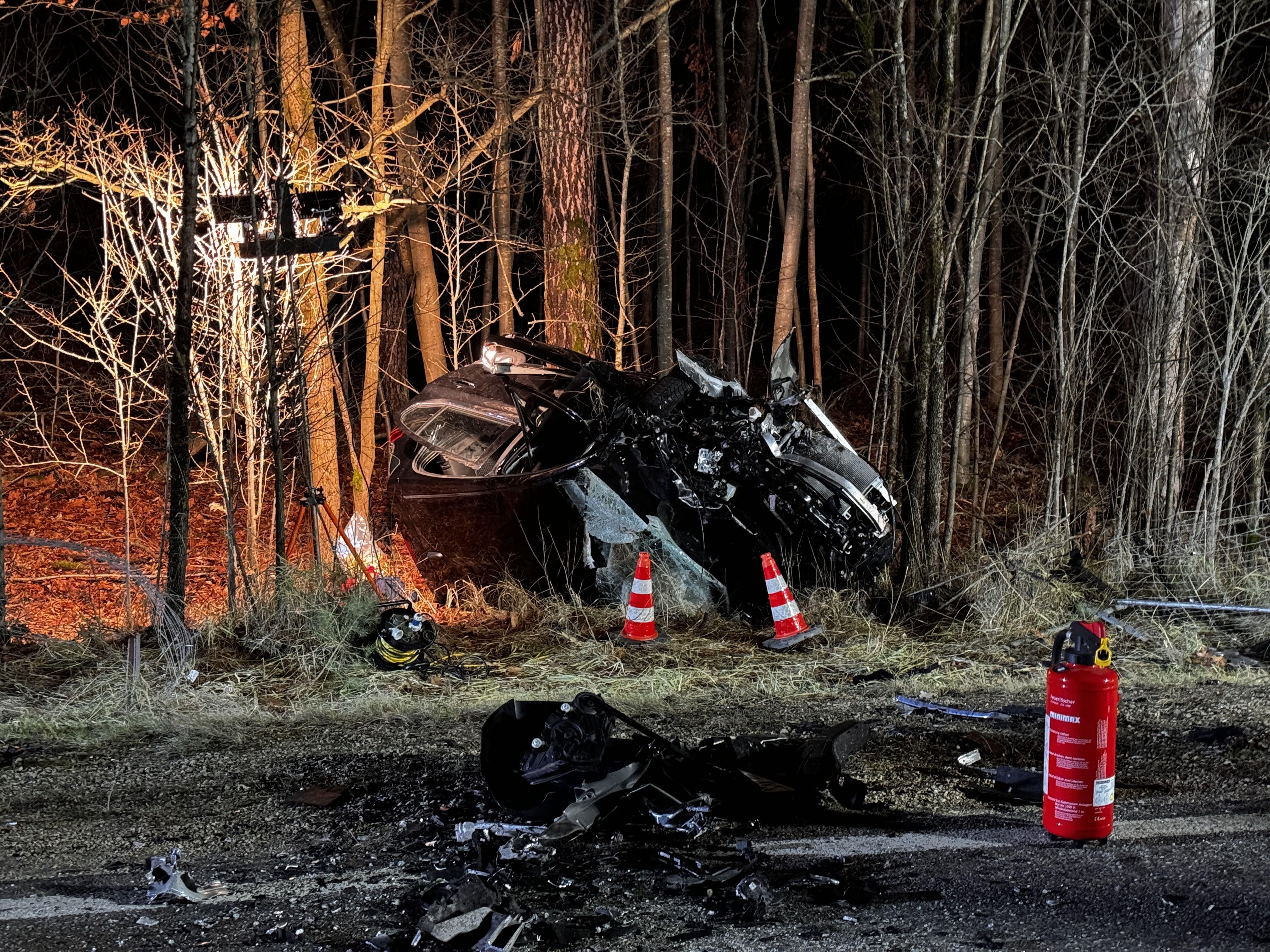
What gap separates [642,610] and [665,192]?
8.63 m

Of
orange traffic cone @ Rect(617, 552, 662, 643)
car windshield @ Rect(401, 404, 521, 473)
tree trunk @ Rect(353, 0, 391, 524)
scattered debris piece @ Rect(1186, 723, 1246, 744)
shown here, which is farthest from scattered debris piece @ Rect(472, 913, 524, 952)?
tree trunk @ Rect(353, 0, 391, 524)

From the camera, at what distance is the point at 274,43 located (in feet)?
39.8

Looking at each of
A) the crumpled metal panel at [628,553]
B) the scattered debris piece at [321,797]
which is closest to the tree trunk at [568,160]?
the crumpled metal panel at [628,553]

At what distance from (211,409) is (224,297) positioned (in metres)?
1.61

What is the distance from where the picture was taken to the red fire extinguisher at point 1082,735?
4.21 m

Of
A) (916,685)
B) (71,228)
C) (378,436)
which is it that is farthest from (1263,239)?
(71,228)

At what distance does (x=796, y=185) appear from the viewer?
14.7 m

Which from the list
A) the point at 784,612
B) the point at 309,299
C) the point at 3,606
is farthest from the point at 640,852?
the point at 309,299

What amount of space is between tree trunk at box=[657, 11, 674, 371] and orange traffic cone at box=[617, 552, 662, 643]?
281 inches

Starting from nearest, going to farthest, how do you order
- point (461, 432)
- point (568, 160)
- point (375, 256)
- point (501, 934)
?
point (501, 934) → point (461, 432) → point (375, 256) → point (568, 160)

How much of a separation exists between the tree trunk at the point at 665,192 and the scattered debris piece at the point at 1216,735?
30.7ft

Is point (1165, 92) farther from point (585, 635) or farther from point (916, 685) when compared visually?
point (585, 635)

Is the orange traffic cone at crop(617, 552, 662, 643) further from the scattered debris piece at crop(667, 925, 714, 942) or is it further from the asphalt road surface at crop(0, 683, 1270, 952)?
the scattered debris piece at crop(667, 925, 714, 942)

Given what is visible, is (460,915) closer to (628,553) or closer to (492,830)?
(492,830)
